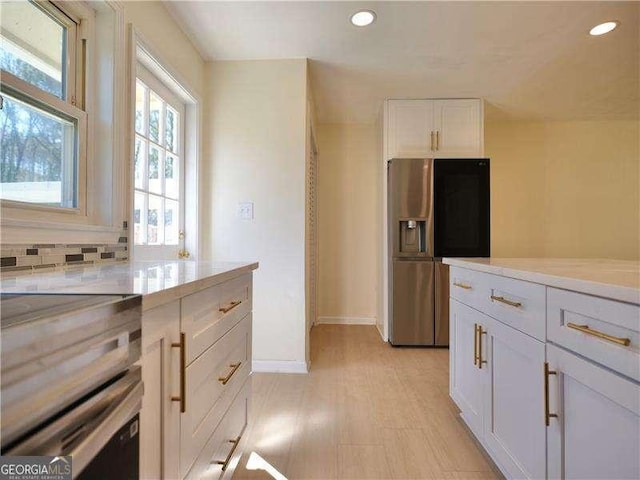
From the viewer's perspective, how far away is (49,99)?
3.81 feet

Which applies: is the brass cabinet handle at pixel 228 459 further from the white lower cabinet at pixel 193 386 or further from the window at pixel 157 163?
the window at pixel 157 163

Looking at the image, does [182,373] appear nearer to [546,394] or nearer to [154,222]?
[546,394]

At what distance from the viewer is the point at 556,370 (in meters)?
0.90

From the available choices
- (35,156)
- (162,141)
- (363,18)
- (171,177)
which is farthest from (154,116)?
(363,18)

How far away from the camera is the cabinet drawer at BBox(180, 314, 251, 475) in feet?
2.69

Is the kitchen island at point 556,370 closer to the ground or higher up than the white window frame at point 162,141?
closer to the ground

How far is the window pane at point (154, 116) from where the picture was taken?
1.88 metres

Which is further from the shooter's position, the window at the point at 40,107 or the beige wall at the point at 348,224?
the beige wall at the point at 348,224

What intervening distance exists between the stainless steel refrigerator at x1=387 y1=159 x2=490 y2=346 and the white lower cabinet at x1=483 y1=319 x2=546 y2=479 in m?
1.67

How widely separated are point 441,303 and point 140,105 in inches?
109

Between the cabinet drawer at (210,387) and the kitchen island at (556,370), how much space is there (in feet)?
3.25

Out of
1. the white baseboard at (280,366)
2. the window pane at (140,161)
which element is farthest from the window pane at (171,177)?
the white baseboard at (280,366)

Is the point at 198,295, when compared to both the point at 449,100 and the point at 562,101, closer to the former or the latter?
the point at 449,100

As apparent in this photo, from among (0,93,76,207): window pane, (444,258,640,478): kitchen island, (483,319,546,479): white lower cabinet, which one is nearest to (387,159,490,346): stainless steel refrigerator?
(444,258,640,478): kitchen island
